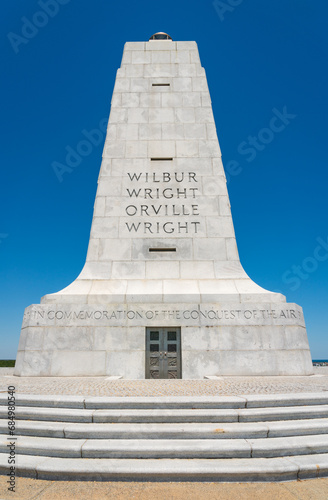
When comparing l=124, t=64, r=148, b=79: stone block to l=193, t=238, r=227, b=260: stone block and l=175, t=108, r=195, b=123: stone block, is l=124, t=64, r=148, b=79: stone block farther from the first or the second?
l=193, t=238, r=227, b=260: stone block

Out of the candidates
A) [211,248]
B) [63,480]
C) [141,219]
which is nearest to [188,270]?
[211,248]

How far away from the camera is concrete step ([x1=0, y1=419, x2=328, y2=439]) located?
4855 millimetres

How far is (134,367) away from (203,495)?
646 cm

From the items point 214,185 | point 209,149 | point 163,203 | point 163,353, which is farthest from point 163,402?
point 209,149

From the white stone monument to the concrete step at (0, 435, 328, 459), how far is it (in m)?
5.35

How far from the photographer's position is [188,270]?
12.2m

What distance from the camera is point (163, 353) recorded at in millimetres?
10453

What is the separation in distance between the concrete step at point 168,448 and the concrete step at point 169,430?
0.08m

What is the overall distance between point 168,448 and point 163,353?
5906 mm

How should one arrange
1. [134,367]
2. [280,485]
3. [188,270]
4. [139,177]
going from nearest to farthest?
[280,485]
[134,367]
[188,270]
[139,177]

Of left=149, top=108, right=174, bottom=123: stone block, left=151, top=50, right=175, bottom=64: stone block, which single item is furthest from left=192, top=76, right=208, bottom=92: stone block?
left=151, top=50, right=175, bottom=64: stone block

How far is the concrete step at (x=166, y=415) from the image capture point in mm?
5148

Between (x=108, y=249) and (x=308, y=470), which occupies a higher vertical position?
(x=108, y=249)

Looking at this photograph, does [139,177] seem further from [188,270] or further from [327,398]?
[327,398]
